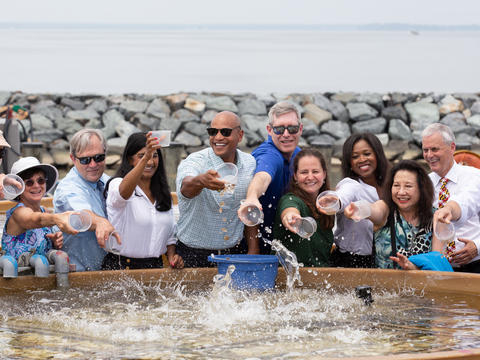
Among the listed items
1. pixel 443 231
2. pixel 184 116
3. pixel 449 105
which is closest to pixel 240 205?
pixel 443 231

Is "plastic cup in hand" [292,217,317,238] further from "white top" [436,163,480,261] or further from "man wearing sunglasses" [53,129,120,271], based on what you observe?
"man wearing sunglasses" [53,129,120,271]

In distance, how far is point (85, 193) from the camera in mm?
4328

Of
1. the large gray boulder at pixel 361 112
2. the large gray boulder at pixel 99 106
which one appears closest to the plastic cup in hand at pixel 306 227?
the large gray boulder at pixel 361 112

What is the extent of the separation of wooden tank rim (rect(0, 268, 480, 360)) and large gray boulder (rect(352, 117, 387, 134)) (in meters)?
13.4

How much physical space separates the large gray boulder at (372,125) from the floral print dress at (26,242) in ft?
45.8

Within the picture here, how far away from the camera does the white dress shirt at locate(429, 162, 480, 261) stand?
4418 millimetres

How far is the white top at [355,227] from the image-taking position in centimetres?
439

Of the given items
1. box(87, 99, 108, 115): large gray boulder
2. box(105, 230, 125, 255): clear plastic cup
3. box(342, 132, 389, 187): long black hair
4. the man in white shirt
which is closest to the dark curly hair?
box(342, 132, 389, 187): long black hair

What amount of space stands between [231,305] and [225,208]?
75 centimetres

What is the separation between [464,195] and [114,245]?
97.4 inches

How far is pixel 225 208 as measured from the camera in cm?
429

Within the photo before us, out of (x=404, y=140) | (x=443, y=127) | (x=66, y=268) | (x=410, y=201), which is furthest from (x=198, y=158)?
(x=404, y=140)

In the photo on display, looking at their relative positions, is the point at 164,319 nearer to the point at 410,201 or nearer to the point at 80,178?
the point at 80,178

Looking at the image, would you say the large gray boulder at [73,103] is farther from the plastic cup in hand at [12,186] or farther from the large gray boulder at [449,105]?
the plastic cup in hand at [12,186]
